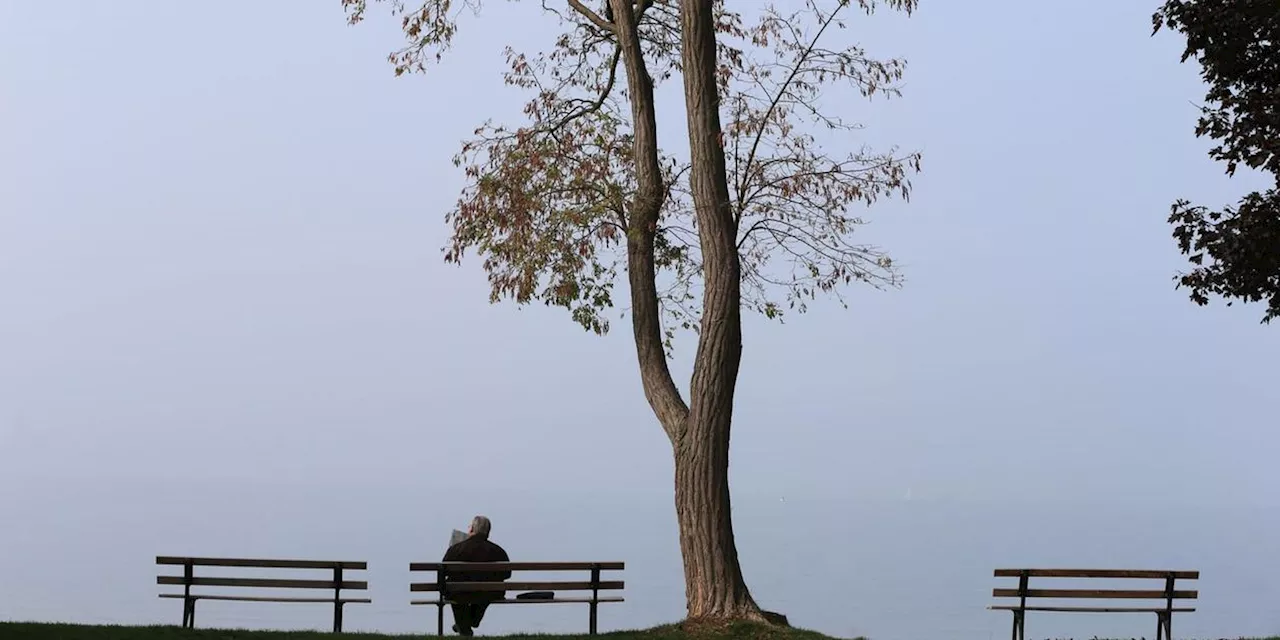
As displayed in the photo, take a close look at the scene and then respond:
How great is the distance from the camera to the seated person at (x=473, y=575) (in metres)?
16.2

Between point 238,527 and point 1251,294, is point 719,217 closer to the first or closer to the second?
point 1251,294

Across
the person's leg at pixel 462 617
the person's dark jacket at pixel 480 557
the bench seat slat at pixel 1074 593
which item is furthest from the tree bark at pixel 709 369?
the bench seat slat at pixel 1074 593

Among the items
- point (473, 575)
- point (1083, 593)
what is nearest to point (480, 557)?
point (473, 575)

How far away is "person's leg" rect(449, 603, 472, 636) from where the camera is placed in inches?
653

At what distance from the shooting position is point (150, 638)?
14.3m

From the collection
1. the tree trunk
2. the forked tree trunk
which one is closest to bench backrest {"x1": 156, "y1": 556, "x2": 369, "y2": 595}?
the tree trunk

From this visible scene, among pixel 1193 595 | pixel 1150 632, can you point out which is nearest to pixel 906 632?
pixel 1150 632

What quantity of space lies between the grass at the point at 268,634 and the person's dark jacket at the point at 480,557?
611mm

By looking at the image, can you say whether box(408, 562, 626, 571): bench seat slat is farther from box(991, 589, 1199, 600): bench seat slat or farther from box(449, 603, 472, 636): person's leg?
box(991, 589, 1199, 600): bench seat slat

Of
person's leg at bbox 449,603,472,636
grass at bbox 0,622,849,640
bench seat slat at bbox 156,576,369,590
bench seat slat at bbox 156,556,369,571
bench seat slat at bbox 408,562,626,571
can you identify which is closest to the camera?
grass at bbox 0,622,849,640

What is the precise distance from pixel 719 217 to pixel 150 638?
278 inches

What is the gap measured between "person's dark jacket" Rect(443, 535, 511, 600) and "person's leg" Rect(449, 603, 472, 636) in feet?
1.09

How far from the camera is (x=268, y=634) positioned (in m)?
15.1

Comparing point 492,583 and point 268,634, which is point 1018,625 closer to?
point 492,583
